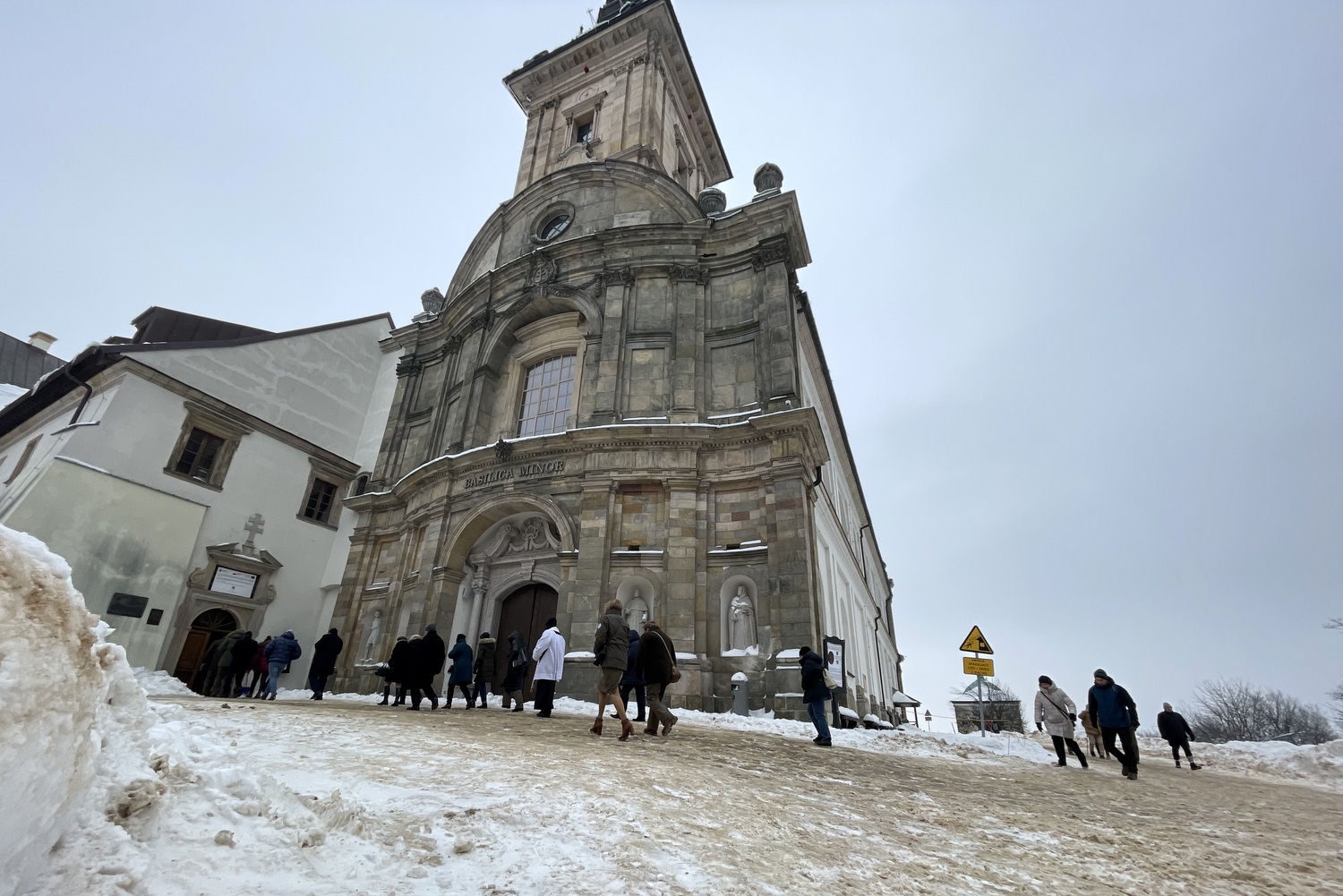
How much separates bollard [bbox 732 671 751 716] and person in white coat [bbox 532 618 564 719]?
353 cm

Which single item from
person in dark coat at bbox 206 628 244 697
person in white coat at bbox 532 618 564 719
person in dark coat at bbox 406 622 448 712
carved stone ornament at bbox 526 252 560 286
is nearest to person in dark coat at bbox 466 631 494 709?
person in dark coat at bbox 406 622 448 712

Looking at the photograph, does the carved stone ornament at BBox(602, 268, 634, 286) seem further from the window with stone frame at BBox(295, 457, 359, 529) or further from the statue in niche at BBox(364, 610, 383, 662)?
the window with stone frame at BBox(295, 457, 359, 529)

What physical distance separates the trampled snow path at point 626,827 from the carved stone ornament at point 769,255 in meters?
12.6

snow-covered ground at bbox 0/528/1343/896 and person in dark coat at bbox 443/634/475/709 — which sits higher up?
person in dark coat at bbox 443/634/475/709

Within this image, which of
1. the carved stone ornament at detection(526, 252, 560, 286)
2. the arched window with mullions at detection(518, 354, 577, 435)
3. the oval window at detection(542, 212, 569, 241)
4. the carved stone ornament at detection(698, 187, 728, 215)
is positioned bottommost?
the arched window with mullions at detection(518, 354, 577, 435)

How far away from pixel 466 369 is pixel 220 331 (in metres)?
9.47

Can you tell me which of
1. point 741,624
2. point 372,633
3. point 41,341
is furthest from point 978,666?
point 41,341

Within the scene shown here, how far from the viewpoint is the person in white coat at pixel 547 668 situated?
9.12 metres

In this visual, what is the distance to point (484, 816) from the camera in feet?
10.00

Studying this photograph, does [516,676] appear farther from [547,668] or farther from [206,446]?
[206,446]

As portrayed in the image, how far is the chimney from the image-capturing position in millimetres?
31344

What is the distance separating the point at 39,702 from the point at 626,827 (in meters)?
2.42

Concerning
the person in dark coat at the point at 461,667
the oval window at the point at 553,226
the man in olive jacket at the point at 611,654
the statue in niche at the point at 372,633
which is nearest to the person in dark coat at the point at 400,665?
the person in dark coat at the point at 461,667

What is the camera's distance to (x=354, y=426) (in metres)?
22.2
